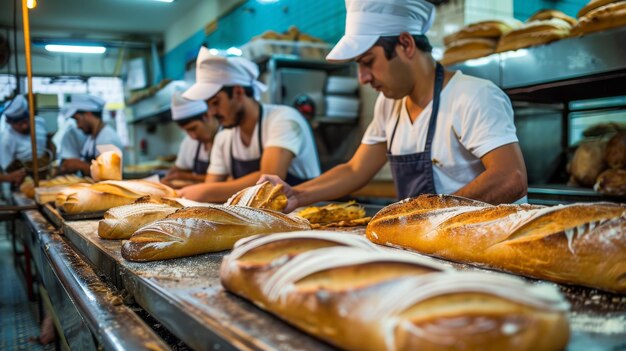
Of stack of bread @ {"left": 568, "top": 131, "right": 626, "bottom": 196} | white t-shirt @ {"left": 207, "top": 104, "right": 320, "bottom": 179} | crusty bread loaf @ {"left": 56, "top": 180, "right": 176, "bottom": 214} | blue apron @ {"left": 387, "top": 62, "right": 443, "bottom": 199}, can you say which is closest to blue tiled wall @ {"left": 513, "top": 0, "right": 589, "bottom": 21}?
stack of bread @ {"left": 568, "top": 131, "right": 626, "bottom": 196}

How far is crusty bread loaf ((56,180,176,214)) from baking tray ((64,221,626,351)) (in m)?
0.95

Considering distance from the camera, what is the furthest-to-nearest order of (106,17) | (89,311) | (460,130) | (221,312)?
(106,17) < (460,130) < (89,311) < (221,312)

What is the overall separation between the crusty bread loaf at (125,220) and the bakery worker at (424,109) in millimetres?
535

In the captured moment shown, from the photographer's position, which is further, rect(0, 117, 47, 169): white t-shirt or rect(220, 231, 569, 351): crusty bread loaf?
rect(0, 117, 47, 169): white t-shirt

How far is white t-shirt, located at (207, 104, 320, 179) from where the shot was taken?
114 inches

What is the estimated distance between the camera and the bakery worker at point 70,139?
4719mm

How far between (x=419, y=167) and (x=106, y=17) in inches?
301

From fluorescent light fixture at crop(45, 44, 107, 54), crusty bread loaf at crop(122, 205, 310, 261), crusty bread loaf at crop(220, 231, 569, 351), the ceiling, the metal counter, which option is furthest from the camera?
fluorescent light fixture at crop(45, 44, 107, 54)

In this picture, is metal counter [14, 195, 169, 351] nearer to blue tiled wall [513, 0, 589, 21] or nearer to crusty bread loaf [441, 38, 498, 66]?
crusty bread loaf [441, 38, 498, 66]

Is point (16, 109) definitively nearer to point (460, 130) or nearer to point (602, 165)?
point (460, 130)

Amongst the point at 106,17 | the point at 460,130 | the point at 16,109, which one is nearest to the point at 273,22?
the point at 16,109

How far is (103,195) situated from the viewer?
1981 millimetres

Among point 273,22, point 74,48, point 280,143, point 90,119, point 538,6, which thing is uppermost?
point 74,48

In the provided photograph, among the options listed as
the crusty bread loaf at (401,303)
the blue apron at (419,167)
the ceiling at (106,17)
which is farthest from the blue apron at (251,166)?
the ceiling at (106,17)
